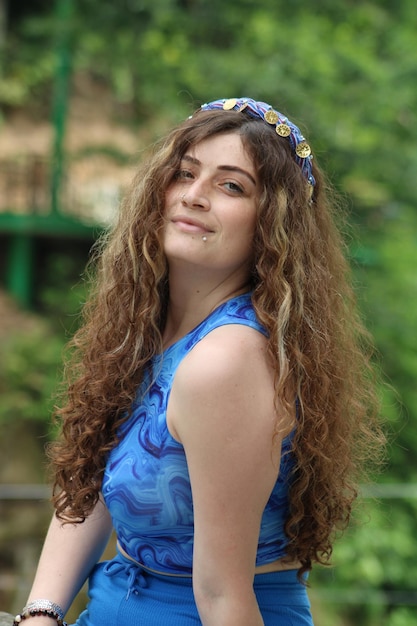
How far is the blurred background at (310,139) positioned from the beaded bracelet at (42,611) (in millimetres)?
3847

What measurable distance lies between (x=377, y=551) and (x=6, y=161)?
217 inches

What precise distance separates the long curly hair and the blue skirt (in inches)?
3.0

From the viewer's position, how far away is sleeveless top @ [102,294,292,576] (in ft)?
5.05

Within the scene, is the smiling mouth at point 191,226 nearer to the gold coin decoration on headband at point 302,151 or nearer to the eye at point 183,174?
the eye at point 183,174

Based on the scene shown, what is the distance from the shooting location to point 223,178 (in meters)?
1.66

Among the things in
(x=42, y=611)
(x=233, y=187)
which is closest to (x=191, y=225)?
(x=233, y=187)

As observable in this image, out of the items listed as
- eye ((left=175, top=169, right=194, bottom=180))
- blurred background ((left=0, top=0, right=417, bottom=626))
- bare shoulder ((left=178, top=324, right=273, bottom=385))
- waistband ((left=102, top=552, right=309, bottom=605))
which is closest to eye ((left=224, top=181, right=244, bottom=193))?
eye ((left=175, top=169, right=194, bottom=180))

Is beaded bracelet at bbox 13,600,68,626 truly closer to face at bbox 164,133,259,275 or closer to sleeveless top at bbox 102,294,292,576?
sleeveless top at bbox 102,294,292,576

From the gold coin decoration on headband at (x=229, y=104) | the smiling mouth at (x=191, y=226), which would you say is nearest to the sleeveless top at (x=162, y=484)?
the smiling mouth at (x=191, y=226)

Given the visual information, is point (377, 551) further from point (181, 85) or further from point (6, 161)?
point (6, 161)

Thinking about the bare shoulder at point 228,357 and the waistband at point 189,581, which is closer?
the bare shoulder at point 228,357

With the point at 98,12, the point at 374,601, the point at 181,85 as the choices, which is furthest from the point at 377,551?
the point at 98,12

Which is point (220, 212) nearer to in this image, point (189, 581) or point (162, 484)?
point (162, 484)

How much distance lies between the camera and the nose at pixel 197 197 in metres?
1.66
